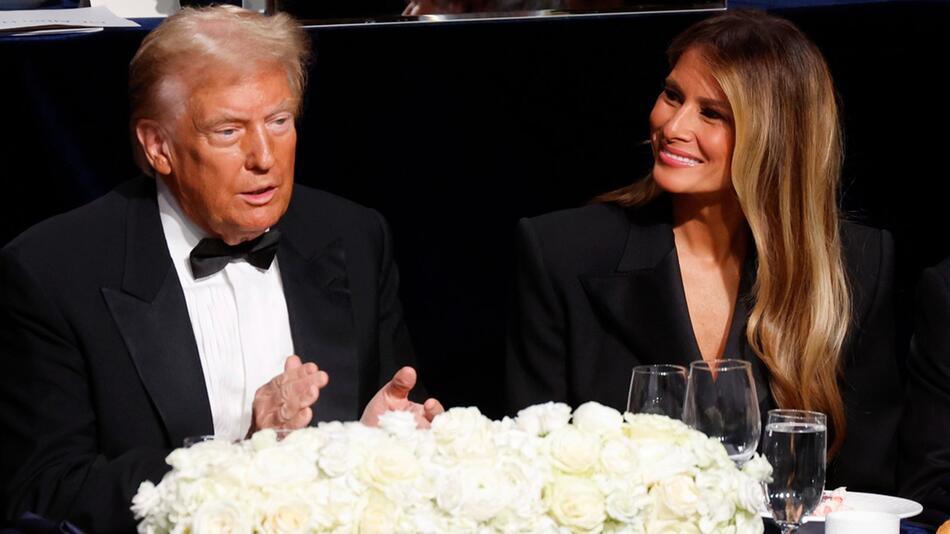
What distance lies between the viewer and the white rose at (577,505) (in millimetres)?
1532

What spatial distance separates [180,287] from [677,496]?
1.34 m

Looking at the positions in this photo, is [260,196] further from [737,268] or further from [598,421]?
[598,421]

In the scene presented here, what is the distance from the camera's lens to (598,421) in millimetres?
1626

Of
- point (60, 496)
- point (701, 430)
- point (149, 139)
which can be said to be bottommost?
point (60, 496)

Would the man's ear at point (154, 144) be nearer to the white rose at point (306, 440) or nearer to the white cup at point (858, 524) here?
the white rose at point (306, 440)

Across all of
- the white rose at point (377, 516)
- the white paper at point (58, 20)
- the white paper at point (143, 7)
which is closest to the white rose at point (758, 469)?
the white rose at point (377, 516)

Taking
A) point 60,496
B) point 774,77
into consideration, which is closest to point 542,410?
point 60,496

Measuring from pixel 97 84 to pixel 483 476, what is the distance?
2.02 metres

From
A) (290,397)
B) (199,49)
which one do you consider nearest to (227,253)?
(199,49)

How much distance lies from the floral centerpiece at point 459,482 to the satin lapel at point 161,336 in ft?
3.38

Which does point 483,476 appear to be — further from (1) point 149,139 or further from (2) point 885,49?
(2) point 885,49

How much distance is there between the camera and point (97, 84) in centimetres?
324

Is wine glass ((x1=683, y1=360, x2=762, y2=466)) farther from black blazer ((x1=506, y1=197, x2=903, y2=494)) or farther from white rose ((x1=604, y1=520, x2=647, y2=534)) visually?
black blazer ((x1=506, y1=197, x2=903, y2=494))

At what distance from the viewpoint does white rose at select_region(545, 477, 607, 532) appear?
5.03 ft
